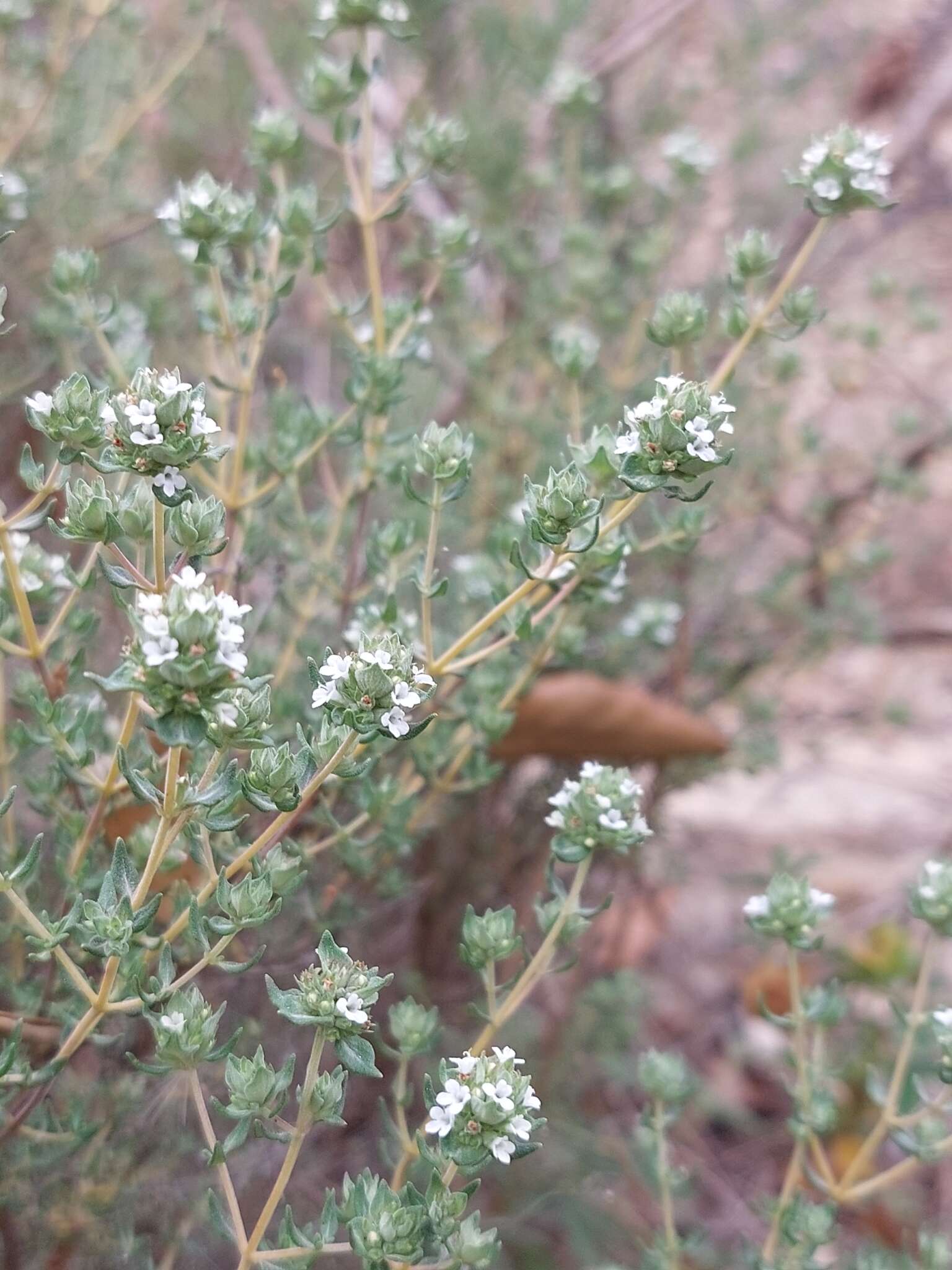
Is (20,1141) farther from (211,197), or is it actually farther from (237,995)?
(211,197)

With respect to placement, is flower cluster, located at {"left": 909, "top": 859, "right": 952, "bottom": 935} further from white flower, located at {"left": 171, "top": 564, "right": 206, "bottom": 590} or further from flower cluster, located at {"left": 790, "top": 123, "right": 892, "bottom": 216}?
white flower, located at {"left": 171, "top": 564, "right": 206, "bottom": 590}

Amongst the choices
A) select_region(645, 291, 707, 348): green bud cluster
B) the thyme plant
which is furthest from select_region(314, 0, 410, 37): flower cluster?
select_region(645, 291, 707, 348): green bud cluster

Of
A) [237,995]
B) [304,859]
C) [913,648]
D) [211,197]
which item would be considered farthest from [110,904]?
[913,648]

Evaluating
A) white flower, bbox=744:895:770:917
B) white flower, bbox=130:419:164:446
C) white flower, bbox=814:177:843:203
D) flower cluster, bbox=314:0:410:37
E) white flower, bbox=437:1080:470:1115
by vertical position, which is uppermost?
flower cluster, bbox=314:0:410:37

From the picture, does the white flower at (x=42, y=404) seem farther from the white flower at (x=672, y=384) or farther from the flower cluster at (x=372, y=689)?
the white flower at (x=672, y=384)

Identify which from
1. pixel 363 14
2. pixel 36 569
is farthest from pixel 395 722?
pixel 363 14

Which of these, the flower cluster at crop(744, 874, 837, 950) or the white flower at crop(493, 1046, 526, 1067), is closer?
the white flower at crop(493, 1046, 526, 1067)
